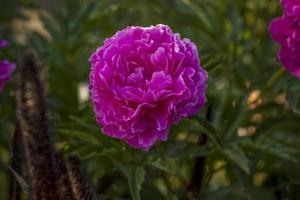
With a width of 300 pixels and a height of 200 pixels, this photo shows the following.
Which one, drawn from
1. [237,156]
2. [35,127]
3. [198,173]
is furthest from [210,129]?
[35,127]

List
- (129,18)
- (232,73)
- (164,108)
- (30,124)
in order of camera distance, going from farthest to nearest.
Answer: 1. (129,18)
2. (232,73)
3. (164,108)
4. (30,124)

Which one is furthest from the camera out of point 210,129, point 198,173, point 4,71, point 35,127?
point 198,173

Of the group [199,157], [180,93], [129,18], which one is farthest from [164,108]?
[129,18]

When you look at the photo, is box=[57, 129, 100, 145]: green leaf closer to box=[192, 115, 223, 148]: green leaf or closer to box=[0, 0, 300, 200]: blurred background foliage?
box=[0, 0, 300, 200]: blurred background foliage

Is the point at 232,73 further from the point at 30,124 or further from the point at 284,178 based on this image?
the point at 30,124

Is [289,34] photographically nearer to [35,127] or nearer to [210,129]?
[210,129]

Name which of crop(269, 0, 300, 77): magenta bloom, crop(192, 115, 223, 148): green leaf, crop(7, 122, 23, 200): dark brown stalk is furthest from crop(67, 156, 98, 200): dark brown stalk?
crop(269, 0, 300, 77): magenta bloom
